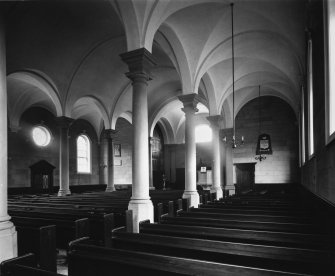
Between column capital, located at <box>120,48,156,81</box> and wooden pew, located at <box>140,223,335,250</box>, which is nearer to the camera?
wooden pew, located at <box>140,223,335,250</box>

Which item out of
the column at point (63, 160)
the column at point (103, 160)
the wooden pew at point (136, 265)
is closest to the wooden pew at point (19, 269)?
the wooden pew at point (136, 265)

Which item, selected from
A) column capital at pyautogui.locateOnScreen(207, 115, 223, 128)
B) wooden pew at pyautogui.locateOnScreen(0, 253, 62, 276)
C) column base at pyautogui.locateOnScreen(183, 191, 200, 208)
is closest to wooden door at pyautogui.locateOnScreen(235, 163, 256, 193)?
column capital at pyautogui.locateOnScreen(207, 115, 223, 128)

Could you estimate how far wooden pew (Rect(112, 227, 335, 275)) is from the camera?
2268 mm

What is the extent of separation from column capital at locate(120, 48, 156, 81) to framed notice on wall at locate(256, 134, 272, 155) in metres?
14.5

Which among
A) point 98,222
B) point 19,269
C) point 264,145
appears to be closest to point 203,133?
point 264,145

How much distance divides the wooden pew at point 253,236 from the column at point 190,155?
626 cm

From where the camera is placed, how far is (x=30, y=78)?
12.4 meters

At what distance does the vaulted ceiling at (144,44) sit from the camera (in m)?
8.39

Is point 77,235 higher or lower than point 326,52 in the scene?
lower

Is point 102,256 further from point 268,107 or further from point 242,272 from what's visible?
point 268,107

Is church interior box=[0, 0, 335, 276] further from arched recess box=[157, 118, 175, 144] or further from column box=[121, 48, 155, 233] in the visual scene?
arched recess box=[157, 118, 175, 144]

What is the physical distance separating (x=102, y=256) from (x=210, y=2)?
8.42 m

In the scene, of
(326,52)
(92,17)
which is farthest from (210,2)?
(326,52)

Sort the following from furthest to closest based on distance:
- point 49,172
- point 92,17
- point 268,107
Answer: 1. point 268,107
2. point 49,172
3. point 92,17
